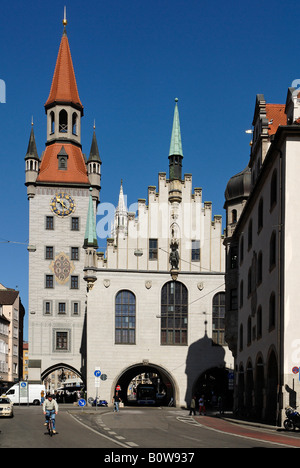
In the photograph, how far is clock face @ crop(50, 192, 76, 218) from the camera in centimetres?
7894

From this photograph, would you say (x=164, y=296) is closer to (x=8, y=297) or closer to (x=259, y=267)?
(x=259, y=267)

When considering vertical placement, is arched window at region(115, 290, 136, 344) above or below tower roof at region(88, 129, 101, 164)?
below

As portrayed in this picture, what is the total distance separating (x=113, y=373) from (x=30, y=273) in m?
16.2

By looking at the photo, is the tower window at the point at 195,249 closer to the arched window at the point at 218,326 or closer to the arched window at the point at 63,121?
the arched window at the point at 218,326

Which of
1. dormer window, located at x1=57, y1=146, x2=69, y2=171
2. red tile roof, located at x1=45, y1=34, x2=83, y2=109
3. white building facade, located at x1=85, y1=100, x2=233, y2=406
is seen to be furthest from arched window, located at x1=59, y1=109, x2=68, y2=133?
white building facade, located at x1=85, y1=100, x2=233, y2=406

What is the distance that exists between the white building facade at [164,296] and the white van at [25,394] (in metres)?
5.61

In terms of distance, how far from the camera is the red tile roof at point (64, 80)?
84.6 m

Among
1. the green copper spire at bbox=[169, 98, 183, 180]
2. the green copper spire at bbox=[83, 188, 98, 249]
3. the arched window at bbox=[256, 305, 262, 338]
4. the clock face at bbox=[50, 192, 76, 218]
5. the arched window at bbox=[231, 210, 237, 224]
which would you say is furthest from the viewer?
the clock face at bbox=[50, 192, 76, 218]

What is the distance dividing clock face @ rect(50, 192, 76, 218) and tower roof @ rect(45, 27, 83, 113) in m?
11.2

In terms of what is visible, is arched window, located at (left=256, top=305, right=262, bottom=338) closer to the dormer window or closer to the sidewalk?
the sidewalk

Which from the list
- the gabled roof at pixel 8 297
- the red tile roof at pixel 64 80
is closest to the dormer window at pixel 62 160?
the red tile roof at pixel 64 80

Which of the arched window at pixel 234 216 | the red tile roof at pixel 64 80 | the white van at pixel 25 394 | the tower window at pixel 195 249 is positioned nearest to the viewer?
the arched window at pixel 234 216

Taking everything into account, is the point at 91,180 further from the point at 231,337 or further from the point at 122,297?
the point at 231,337
